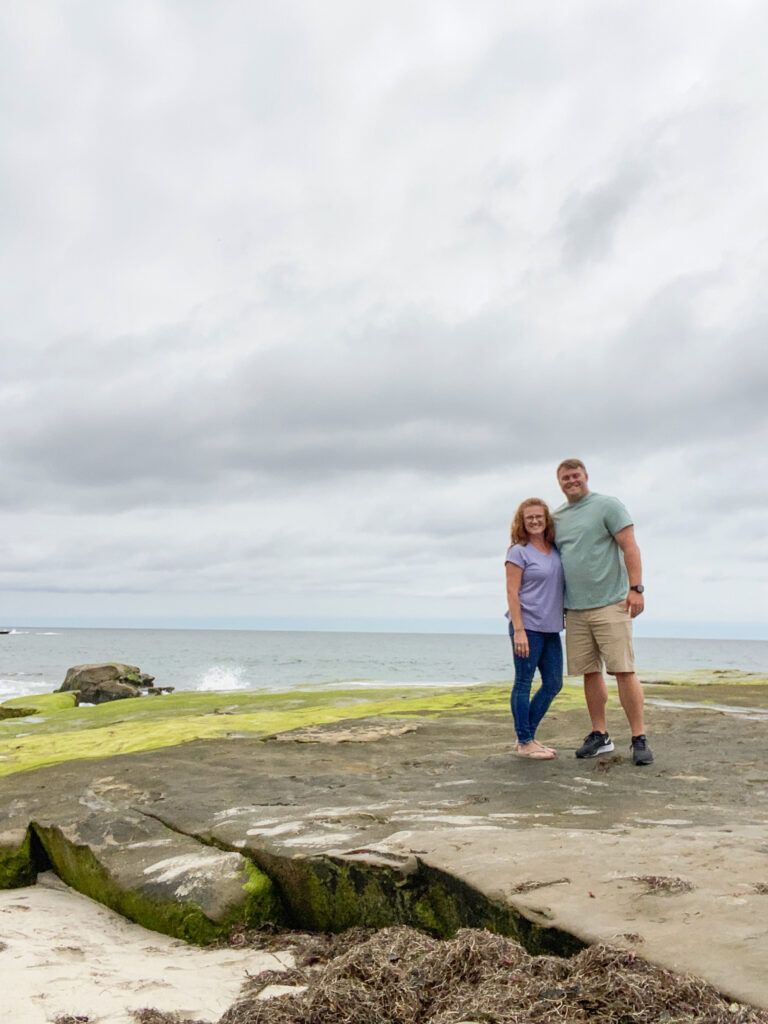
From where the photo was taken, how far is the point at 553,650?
5.73m

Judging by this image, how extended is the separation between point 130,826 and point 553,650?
329 centimetres

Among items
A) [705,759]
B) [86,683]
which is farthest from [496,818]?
[86,683]

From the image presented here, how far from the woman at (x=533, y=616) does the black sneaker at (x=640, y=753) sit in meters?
0.63

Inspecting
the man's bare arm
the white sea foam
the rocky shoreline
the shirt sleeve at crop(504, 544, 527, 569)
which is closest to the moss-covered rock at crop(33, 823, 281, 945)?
the rocky shoreline

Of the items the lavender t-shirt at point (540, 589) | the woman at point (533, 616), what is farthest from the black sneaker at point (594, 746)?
the lavender t-shirt at point (540, 589)

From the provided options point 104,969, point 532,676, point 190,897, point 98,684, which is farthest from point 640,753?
point 98,684

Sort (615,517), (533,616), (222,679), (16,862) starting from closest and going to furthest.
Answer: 1. (16,862)
2. (615,517)
3. (533,616)
4. (222,679)

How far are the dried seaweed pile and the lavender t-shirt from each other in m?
3.19

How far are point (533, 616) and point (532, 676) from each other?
0.50m

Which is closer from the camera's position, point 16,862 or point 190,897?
point 190,897

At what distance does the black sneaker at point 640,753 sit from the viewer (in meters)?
5.34

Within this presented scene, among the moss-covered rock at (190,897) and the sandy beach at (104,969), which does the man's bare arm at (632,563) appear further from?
the sandy beach at (104,969)

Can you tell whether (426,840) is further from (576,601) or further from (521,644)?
(576,601)

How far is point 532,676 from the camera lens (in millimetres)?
5723
